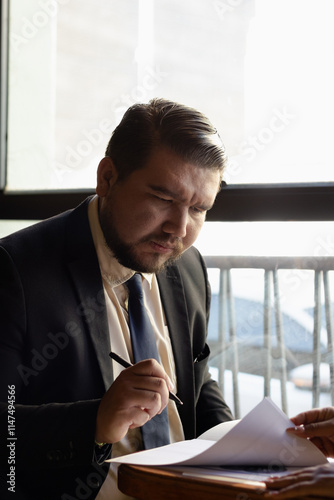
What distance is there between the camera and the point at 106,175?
139cm

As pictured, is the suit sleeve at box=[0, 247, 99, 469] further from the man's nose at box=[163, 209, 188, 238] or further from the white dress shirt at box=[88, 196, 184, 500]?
the man's nose at box=[163, 209, 188, 238]

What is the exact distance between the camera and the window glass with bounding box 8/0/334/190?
179 centimetres

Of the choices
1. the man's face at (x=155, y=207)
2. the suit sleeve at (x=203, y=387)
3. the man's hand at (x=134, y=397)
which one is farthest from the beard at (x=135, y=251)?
the man's hand at (x=134, y=397)

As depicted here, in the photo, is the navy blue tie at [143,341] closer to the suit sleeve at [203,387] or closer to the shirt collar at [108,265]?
the shirt collar at [108,265]

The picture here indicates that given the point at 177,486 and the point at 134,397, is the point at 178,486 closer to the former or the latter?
the point at 177,486

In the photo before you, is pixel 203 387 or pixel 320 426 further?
pixel 203 387

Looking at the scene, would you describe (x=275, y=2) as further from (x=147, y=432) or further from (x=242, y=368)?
(x=147, y=432)

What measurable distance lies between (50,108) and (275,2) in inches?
38.6

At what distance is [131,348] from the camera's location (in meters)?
1.36

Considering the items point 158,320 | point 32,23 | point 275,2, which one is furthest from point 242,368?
point 32,23

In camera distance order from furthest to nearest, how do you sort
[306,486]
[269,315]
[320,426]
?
1. [269,315]
2. [320,426]
3. [306,486]

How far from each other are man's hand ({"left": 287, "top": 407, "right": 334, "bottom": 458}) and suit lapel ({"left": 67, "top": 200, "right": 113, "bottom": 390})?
0.43 m

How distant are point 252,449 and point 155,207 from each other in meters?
0.59

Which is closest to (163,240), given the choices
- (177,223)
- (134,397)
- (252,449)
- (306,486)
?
(177,223)
